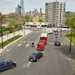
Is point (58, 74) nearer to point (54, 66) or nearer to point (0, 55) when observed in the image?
point (54, 66)

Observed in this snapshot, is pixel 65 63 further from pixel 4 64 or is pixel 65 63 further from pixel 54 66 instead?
pixel 4 64

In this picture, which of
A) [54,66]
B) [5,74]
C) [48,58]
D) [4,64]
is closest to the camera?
[5,74]

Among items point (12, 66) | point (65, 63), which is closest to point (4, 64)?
point (12, 66)

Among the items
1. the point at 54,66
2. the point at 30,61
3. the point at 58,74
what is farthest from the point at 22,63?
the point at 58,74

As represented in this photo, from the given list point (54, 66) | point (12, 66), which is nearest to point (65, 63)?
point (54, 66)

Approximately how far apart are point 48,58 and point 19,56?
6.18m

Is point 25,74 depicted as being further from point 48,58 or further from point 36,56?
point 48,58

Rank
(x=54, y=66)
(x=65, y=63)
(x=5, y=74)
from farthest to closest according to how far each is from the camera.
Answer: (x=65, y=63) → (x=54, y=66) → (x=5, y=74)

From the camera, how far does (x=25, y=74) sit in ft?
124

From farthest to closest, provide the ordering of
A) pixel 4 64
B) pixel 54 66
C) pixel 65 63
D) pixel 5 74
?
pixel 65 63 < pixel 54 66 < pixel 4 64 < pixel 5 74

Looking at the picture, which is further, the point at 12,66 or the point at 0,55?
the point at 0,55

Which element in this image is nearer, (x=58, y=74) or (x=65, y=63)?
(x=58, y=74)

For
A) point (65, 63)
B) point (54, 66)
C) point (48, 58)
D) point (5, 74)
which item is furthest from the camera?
point (48, 58)

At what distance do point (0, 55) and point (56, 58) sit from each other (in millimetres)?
11912
